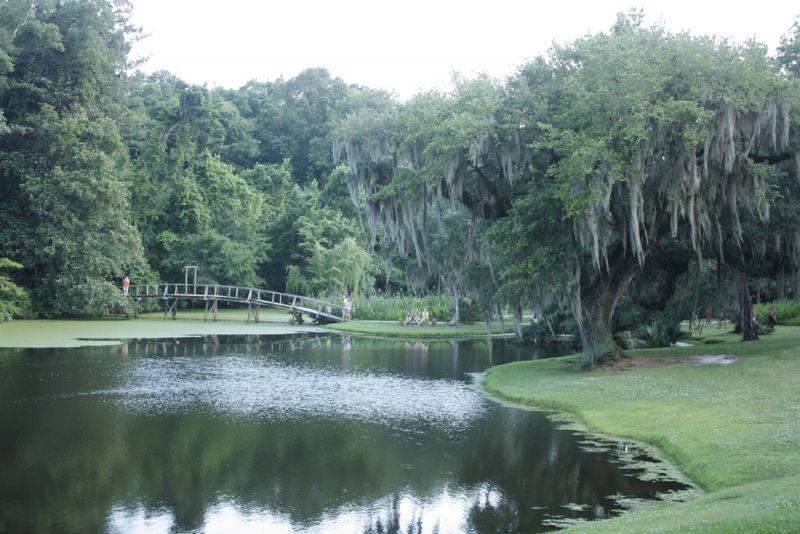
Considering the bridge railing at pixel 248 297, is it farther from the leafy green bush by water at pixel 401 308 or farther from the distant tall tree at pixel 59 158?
the distant tall tree at pixel 59 158

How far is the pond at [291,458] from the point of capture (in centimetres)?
1055

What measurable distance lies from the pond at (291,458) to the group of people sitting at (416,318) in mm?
21114

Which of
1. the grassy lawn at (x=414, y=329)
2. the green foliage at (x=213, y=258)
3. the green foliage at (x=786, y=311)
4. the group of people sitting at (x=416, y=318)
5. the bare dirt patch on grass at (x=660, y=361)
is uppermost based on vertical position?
the green foliage at (x=213, y=258)

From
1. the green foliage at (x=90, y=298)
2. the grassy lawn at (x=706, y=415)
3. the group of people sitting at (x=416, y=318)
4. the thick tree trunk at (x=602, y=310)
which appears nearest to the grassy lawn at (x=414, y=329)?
the group of people sitting at (x=416, y=318)

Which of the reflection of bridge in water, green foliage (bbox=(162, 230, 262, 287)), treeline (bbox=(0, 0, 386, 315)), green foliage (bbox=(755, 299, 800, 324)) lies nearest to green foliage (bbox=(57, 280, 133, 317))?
treeline (bbox=(0, 0, 386, 315))

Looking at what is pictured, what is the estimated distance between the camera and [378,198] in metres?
25.2

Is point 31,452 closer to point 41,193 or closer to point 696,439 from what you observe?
point 696,439

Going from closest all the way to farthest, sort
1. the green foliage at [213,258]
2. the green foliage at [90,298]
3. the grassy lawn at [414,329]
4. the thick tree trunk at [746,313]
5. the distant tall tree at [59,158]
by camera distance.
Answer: the thick tree trunk at [746,313] → the grassy lawn at [414,329] → the distant tall tree at [59,158] → the green foliage at [90,298] → the green foliage at [213,258]

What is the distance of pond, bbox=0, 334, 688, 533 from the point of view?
1055 centimetres

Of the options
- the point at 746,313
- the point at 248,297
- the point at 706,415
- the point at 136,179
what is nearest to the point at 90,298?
the point at 248,297

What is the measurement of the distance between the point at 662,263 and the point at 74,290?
33.2 meters

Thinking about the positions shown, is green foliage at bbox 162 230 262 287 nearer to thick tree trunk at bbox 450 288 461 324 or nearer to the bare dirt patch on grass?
thick tree trunk at bbox 450 288 461 324

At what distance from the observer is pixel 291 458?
13.6m

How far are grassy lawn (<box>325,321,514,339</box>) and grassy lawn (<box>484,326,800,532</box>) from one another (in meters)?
14.2
